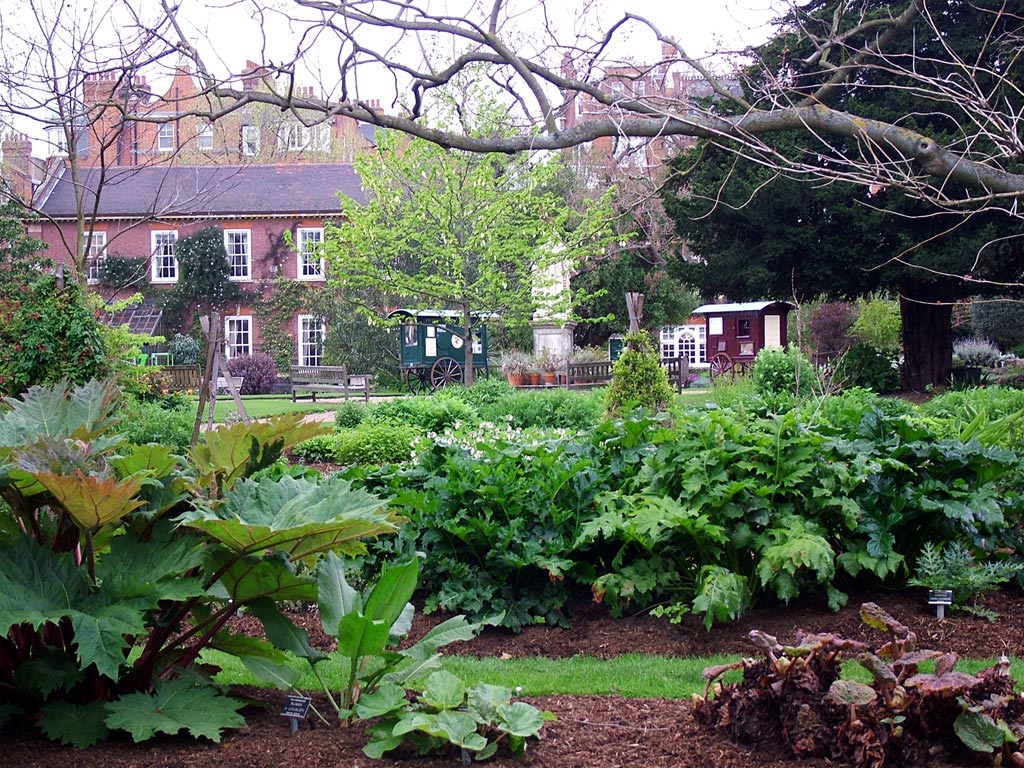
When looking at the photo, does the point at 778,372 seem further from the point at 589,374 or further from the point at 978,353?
the point at 978,353

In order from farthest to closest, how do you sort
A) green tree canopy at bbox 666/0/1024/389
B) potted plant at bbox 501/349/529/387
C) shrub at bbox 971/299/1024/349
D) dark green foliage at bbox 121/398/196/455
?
shrub at bbox 971/299/1024/349, potted plant at bbox 501/349/529/387, green tree canopy at bbox 666/0/1024/389, dark green foliage at bbox 121/398/196/455

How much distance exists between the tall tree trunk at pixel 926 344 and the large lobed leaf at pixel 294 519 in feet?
59.7

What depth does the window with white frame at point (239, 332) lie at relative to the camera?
36.6 meters

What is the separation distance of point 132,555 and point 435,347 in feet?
77.3

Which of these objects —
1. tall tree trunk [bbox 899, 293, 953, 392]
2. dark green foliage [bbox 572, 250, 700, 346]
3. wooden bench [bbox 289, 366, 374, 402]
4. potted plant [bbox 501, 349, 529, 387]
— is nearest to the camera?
tall tree trunk [bbox 899, 293, 953, 392]

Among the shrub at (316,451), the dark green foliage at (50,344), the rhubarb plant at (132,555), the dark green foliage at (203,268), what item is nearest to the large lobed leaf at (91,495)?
the rhubarb plant at (132,555)

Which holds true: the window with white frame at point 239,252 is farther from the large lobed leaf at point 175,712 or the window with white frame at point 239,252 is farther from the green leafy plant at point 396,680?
the large lobed leaf at point 175,712

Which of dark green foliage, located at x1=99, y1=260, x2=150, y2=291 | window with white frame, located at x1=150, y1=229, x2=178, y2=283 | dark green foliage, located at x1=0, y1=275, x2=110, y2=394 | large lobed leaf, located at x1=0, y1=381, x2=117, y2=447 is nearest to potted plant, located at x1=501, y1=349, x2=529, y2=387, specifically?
dark green foliage, located at x1=0, y1=275, x2=110, y2=394

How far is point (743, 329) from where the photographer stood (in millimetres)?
34625

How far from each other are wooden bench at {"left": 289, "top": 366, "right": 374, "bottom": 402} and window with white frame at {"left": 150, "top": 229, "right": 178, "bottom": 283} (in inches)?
557

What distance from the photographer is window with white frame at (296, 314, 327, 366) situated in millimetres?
35344

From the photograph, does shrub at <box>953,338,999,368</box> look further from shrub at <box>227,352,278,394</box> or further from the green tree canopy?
shrub at <box>227,352,278,394</box>

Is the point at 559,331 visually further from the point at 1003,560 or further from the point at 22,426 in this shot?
the point at 22,426

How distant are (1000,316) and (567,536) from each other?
29774 millimetres
